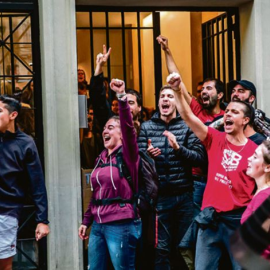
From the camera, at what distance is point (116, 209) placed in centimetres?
620

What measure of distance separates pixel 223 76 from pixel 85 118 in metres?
2.45

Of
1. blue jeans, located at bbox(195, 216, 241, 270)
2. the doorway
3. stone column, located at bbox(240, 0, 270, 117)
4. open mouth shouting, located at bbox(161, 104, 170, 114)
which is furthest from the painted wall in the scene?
blue jeans, located at bbox(195, 216, 241, 270)

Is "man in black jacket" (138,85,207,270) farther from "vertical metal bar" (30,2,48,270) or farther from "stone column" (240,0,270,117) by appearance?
"stone column" (240,0,270,117)

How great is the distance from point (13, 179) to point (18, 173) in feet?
0.26

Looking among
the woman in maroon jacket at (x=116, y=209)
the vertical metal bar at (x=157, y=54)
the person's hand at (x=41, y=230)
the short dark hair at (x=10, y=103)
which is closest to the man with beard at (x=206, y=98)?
the vertical metal bar at (x=157, y=54)

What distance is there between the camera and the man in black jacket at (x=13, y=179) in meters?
6.10

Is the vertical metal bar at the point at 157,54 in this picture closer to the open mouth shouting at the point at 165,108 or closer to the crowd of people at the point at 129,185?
the open mouth shouting at the point at 165,108

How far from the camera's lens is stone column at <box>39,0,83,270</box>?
25.3ft

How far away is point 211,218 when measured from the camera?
6055mm

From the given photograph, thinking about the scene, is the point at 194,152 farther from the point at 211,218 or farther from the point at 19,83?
the point at 19,83

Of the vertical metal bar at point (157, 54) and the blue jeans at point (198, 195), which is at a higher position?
the vertical metal bar at point (157, 54)

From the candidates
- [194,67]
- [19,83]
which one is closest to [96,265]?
[19,83]

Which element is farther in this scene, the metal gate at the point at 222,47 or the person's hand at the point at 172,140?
the metal gate at the point at 222,47

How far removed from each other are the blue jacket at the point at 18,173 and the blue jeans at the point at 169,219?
1.38 metres
